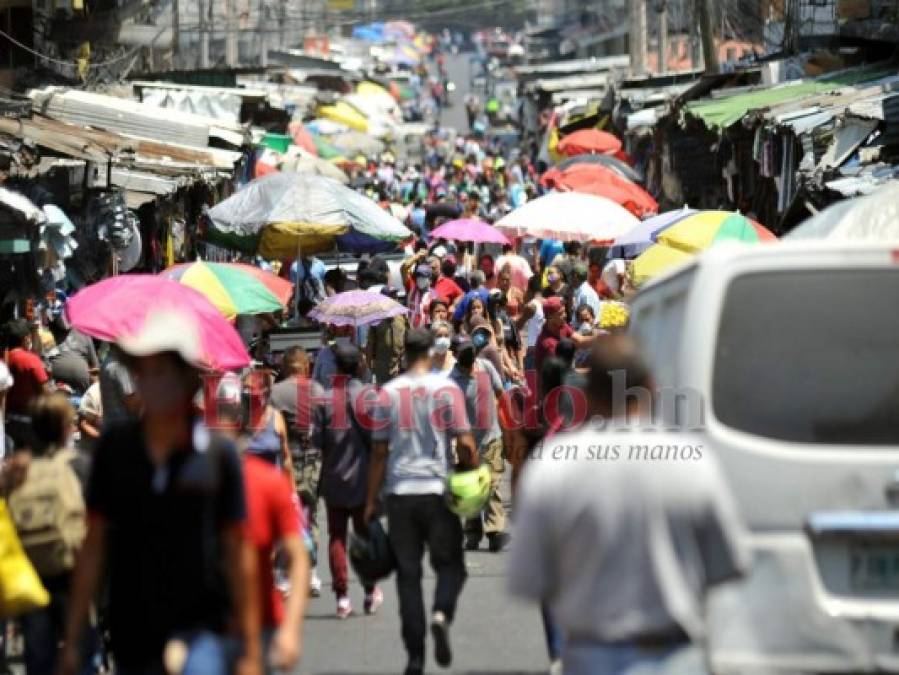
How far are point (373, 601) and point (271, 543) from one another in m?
5.24

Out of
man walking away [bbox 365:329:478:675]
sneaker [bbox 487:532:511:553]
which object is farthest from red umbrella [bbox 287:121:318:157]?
man walking away [bbox 365:329:478:675]

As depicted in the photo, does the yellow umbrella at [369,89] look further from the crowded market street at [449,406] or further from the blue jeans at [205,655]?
the blue jeans at [205,655]

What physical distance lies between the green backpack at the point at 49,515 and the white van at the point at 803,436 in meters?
2.77

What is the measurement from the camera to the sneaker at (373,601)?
11211mm

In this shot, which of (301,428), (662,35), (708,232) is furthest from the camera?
(662,35)

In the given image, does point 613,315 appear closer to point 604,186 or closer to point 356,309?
point 356,309

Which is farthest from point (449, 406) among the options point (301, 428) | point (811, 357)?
point (811, 357)

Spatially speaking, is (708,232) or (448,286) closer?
(708,232)

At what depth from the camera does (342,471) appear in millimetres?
10984

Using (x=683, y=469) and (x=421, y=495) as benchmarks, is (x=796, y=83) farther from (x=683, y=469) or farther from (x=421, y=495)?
(x=683, y=469)

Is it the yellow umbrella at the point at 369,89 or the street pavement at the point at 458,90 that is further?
Answer: the street pavement at the point at 458,90

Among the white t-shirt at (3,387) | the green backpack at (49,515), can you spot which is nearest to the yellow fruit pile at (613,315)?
the white t-shirt at (3,387)

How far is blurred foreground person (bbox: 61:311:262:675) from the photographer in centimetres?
564

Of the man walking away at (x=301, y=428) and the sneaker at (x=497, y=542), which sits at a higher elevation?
the man walking away at (x=301, y=428)
